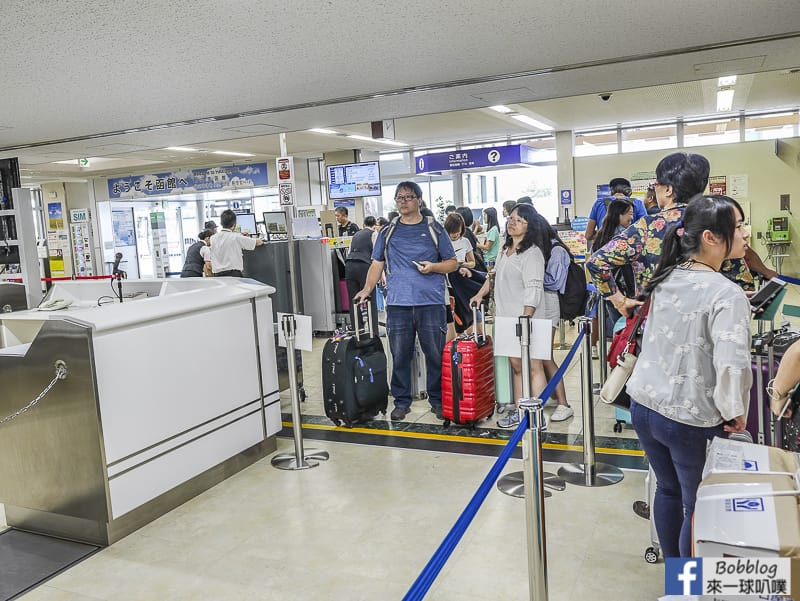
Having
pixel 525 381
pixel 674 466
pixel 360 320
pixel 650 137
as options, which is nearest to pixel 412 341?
pixel 360 320

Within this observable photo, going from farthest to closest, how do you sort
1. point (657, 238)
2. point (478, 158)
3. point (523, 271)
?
point (478, 158), point (523, 271), point (657, 238)

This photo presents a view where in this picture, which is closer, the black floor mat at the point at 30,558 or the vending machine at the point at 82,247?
the black floor mat at the point at 30,558

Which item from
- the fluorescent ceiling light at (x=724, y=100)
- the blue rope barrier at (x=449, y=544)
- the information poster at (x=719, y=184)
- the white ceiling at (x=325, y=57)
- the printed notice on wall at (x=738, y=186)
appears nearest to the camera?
the blue rope barrier at (x=449, y=544)

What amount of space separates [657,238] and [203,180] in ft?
47.4

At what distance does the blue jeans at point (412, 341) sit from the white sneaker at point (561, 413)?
0.83 m

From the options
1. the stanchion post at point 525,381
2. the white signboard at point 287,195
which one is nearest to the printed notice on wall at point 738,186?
the white signboard at point 287,195

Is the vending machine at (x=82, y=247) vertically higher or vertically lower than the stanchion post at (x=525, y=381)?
higher

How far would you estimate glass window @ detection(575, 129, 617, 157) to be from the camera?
14.2 metres

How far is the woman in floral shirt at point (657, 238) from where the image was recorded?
296 cm

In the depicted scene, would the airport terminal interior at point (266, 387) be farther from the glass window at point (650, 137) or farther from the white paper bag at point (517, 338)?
the glass window at point (650, 137)

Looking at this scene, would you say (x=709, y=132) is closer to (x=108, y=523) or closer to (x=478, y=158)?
(x=478, y=158)

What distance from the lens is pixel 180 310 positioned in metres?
3.74

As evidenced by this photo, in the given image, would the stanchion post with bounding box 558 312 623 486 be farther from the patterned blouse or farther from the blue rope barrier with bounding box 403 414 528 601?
the blue rope barrier with bounding box 403 414 528 601

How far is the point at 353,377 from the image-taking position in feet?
15.7
